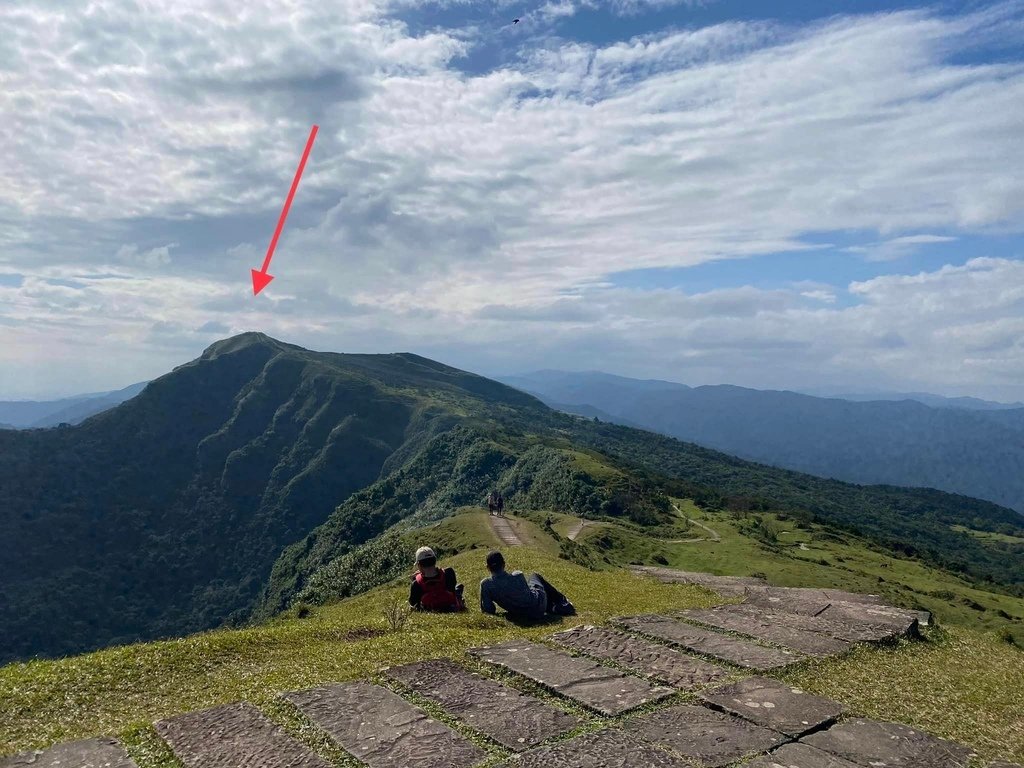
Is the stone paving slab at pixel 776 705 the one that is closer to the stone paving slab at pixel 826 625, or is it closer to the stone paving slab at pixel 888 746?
the stone paving slab at pixel 888 746

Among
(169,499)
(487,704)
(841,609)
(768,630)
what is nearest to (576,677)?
(487,704)

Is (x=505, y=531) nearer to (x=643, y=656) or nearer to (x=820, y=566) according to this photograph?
(x=820, y=566)

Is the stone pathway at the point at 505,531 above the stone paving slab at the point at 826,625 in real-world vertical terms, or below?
below

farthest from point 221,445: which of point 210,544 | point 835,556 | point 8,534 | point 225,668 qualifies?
point 225,668

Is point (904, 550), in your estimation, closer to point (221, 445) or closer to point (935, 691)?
point (935, 691)

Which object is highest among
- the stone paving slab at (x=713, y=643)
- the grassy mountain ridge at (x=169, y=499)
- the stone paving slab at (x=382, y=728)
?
the stone paving slab at (x=713, y=643)

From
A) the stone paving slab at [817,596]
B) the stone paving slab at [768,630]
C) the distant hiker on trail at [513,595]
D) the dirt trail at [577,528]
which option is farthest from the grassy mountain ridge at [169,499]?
the stone paving slab at [768,630]
